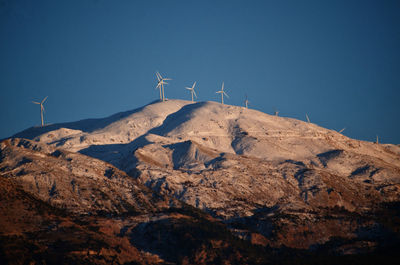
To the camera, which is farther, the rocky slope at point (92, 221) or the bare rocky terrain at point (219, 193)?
the bare rocky terrain at point (219, 193)

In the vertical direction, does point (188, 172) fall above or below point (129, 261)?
above

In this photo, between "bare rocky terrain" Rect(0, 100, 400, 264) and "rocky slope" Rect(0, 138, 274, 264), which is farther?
"bare rocky terrain" Rect(0, 100, 400, 264)

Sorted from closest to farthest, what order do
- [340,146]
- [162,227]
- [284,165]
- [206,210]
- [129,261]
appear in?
[129,261] < [162,227] < [206,210] < [284,165] < [340,146]

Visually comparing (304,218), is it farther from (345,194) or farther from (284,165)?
(284,165)

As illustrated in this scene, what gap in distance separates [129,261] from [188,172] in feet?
179

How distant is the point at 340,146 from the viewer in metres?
194

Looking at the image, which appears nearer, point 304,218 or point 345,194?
point 304,218

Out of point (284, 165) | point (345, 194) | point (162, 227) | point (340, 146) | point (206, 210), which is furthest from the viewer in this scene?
point (340, 146)

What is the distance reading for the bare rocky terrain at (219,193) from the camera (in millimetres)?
103312

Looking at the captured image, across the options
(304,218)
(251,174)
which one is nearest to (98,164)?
(251,174)

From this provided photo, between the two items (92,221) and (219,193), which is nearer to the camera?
(92,221)

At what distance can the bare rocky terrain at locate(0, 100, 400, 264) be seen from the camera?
103 m

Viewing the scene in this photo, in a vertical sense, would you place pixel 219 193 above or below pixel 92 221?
above

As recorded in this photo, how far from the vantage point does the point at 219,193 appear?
436 ft
